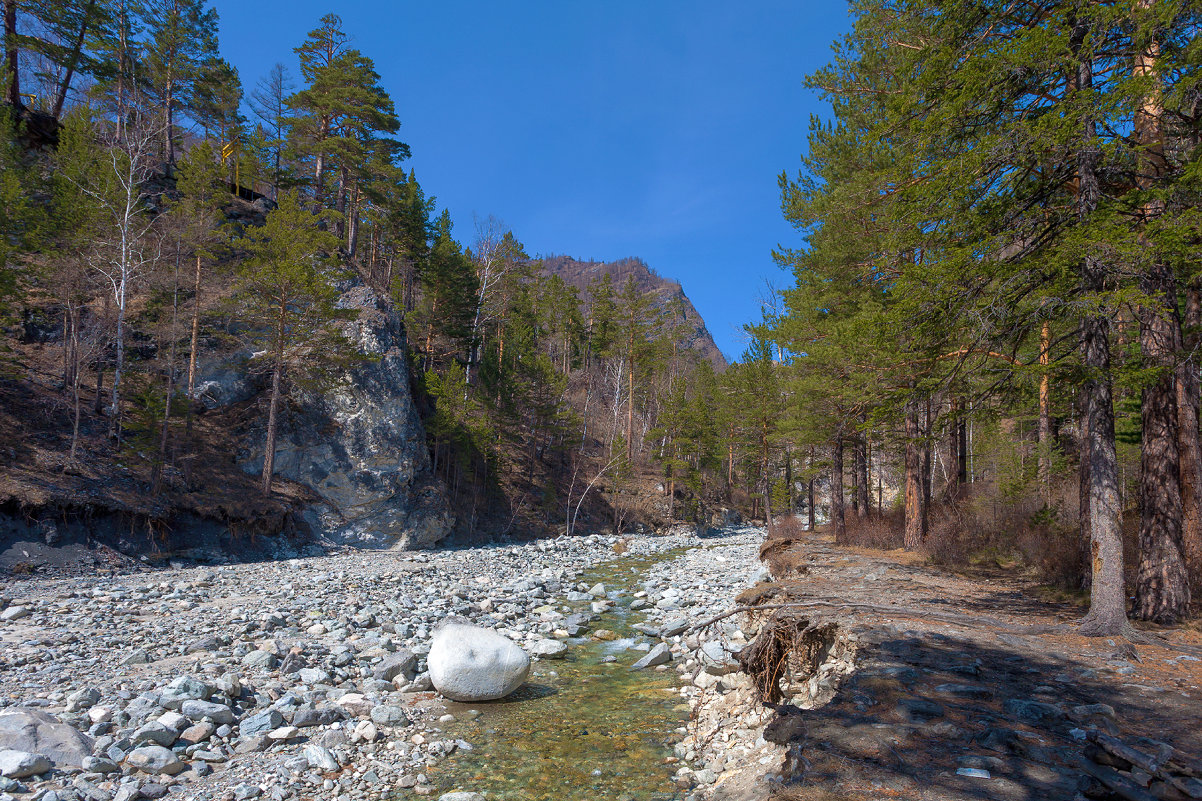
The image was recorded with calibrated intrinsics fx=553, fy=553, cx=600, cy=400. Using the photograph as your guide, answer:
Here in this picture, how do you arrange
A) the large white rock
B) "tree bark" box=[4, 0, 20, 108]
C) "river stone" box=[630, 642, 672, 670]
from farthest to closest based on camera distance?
"tree bark" box=[4, 0, 20, 108], "river stone" box=[630, 642, 672, 670], the large white rock

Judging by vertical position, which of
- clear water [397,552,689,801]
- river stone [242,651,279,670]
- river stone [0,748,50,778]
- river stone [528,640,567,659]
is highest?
river stone [0,748,50,778]

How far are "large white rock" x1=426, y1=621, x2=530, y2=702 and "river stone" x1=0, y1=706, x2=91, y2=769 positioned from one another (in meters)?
3.48

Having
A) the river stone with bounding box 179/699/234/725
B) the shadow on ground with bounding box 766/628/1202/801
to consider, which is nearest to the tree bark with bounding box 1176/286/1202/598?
the shadow on ground with bounding box 766/628/1202/801

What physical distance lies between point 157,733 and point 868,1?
671 inches

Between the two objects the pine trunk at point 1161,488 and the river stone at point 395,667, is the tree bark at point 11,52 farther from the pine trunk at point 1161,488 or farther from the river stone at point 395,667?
the pine trunk at point 1161,488

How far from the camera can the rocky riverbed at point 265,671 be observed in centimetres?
506

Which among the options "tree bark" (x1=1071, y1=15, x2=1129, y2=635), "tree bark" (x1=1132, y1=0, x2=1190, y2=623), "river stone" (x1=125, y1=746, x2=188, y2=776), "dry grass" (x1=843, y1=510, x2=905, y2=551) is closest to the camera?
"river stone" (x1=125, y1=746, x2=188, y2=776)

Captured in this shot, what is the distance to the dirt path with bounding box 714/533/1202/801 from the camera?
12.2ft

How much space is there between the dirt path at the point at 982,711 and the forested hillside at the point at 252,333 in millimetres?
18050

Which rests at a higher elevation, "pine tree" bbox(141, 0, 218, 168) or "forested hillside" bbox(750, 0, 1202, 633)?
"pine tree" bbox(141, 0, 218, 168)

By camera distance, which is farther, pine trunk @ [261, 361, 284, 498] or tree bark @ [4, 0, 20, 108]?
tree bark @ [4, 0, 20, 108]

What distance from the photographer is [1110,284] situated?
6.64 meters

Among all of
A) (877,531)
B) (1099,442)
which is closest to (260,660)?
(1099,442)

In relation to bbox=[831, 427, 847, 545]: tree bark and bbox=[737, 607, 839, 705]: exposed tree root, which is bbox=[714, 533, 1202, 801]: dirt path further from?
bbox=[831, 427, 847, 545]: tree bark
